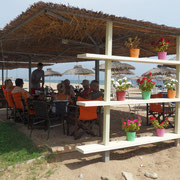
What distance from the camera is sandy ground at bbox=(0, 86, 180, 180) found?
3.05 metres

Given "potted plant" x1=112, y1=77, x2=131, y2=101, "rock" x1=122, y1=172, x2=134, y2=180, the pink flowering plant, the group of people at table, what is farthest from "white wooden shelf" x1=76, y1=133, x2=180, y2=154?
the group of people at table

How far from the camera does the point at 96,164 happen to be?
340 cm

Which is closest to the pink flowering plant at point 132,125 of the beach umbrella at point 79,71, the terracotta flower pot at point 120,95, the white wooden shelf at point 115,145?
the white wooden shelf at point 115,145

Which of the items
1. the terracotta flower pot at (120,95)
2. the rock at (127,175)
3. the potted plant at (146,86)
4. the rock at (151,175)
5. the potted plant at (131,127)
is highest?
the potted plant at (146,86)

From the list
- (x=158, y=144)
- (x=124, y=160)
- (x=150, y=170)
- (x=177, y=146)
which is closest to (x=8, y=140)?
(x=124, y=160)

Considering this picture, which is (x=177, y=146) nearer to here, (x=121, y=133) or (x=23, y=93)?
(x=121, y=133)

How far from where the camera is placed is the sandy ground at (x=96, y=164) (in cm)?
305

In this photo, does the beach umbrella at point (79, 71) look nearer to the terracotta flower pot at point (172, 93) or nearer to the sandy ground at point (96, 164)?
the sandy ground at point (96, 164)

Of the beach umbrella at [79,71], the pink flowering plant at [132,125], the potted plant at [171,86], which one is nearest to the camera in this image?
the pink flowering plant at [132,125]

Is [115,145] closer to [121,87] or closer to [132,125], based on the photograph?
[132,125]

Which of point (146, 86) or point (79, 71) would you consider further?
point (79, 71)

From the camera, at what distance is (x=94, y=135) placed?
14.5 ft

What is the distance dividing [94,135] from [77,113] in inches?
26.7

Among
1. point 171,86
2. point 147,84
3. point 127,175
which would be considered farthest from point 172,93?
point 127,175
